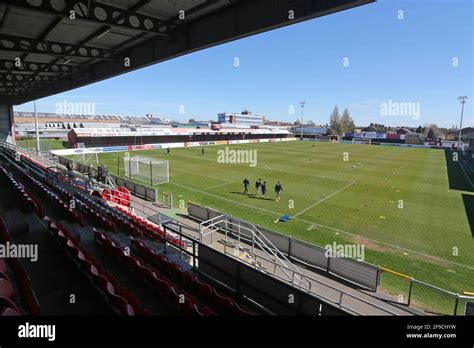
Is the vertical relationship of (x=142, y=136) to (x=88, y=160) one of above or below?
above

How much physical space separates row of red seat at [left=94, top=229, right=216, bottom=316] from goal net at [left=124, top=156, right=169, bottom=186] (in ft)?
57.2

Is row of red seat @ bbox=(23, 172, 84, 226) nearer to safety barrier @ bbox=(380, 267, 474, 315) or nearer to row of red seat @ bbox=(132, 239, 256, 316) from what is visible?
row of red seat @ bbox=(132, 239, 256, 316)

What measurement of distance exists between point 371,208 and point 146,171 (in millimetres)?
19816

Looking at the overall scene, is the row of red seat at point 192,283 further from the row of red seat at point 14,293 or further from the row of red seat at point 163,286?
the row of red seat at point 14,293

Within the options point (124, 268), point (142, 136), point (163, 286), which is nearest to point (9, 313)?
point (163, 286)

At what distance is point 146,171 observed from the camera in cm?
2589

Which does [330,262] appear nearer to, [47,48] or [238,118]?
[47,48]

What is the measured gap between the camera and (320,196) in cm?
2105

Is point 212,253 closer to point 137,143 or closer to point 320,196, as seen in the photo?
point 320,196

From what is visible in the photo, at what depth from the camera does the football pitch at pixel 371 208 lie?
11.4 meters

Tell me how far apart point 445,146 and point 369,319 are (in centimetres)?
9996

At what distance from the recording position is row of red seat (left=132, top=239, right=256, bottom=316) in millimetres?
5145

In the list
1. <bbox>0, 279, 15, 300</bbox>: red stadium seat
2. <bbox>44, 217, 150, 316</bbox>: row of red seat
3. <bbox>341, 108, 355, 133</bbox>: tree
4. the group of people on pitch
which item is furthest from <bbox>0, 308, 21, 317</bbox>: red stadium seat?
<bbox>341, 108, 355, 133</bbox>: tree

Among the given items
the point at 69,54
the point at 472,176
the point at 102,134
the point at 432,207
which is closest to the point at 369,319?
the point at 69,54
